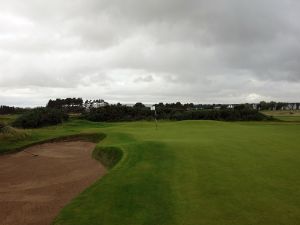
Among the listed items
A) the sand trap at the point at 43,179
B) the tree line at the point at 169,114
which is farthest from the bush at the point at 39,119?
the sand trap at the point at 43,179

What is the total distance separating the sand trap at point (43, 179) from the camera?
11406 mm

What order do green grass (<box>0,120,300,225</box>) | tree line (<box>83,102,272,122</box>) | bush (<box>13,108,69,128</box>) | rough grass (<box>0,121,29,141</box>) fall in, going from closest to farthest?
1. green grass (<box>0,120,300,225</box>)
2. rough grass (<box>0,121,29,141</box>)
3. bush (<box>13,108,69,128</box>)
4. tree line (<box>83,102,272,122</box>)

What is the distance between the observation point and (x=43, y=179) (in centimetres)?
1756

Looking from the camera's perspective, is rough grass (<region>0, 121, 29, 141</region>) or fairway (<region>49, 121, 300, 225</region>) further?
rough grass (<region>0, 121, 29, 141</region>)

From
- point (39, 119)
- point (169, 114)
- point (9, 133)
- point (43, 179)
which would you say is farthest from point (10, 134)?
point (169, 114)

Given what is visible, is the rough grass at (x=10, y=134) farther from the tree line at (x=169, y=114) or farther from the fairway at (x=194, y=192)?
the tree line at (x=169, y=114)

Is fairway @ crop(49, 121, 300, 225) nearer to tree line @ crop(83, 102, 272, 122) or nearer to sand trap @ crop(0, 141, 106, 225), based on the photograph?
sand trap @ crop(0, 141, 106, 225)

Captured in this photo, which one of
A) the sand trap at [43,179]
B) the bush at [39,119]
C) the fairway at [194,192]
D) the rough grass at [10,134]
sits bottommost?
the sand trap at [43,179]

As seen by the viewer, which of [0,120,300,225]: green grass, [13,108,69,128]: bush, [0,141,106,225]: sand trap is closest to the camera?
[0,120,300,225]: green grass

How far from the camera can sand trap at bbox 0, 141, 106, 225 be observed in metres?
11.4

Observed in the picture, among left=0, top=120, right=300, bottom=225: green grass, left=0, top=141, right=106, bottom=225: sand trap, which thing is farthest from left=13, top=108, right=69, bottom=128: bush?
left=0, top=120, right=300, bottom=225: green grass

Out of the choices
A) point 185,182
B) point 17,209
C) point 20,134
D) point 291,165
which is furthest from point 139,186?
point 20,134

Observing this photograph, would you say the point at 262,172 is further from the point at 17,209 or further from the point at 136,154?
the point at 17,209

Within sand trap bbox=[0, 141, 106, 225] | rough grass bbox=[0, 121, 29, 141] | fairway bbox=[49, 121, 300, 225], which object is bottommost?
sand trap bbox=[0, 141, 106, 225]
